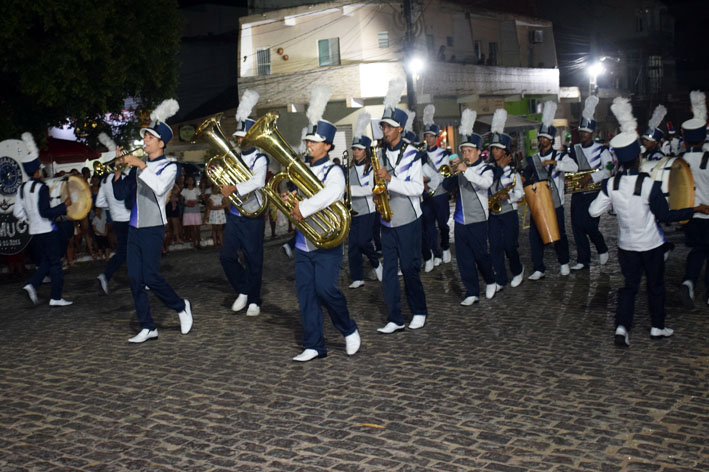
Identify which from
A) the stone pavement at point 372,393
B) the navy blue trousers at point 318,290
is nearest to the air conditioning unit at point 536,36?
the stone pavement at point 372,393

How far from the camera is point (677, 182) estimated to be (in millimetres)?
7559

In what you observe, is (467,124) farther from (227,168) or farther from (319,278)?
(319,278)

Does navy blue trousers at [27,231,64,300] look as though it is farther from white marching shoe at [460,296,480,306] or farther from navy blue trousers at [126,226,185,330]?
white marching shoe at [460,296,480,306]

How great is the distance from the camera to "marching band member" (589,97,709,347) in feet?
22.7

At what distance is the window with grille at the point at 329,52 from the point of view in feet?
102

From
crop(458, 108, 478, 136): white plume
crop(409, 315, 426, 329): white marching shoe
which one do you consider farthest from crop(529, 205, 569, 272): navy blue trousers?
crop(409, 315, 426, 329): white marching shoe

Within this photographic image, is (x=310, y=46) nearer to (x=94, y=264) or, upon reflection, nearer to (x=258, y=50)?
(x=258, y=50)

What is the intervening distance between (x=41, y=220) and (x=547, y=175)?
6.80m

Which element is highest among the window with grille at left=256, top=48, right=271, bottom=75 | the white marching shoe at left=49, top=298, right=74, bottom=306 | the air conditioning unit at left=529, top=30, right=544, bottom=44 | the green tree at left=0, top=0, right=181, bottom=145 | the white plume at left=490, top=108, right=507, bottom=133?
the air conditioning unit at left=529, top=30, right=544, bottom=44

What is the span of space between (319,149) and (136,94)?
13.7m

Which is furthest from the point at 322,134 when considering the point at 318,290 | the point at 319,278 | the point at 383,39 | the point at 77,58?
the point at 383,39

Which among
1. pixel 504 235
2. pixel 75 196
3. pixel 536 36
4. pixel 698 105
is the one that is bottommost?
pixel 504 235

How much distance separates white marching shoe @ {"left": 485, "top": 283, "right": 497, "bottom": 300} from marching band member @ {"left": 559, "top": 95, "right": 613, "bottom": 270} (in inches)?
79.6

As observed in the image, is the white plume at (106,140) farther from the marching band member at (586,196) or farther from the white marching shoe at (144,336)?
the marching band member at (586,196)
